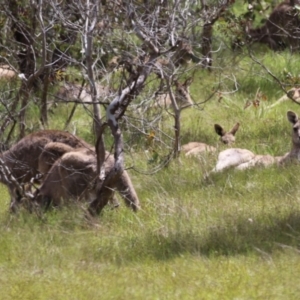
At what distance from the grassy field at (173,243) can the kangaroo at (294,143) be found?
0.67 metres

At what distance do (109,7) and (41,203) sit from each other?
2.54 metres

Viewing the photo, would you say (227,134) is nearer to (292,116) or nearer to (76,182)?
(292,116)

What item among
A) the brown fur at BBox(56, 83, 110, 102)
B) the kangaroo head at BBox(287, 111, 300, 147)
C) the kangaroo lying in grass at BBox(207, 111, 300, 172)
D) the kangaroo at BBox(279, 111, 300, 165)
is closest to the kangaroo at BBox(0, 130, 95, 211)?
the brown fur at BBox(56, 83, 110, 102)

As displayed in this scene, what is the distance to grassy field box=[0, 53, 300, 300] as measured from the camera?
7.26 meters

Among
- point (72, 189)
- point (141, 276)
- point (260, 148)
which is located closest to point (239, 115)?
point (260, 148)

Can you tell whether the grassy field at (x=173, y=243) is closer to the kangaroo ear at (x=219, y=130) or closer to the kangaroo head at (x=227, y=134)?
the kangaroo head at (x=227, y=134)

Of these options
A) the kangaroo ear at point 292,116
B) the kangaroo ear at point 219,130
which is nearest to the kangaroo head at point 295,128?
the kangaroo ear at point 292,116

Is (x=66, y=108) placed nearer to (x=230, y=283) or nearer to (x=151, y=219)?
(x=151, y=219)

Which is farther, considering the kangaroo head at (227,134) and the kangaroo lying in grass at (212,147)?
the kangaroo head at (227,134)

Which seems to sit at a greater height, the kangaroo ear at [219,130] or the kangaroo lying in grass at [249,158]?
the kangaroo lying in grass at [249,158]

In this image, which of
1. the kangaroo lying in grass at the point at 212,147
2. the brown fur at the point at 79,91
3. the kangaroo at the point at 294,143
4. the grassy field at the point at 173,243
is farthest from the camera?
the kangaroo lying in grass at the point at 212,147

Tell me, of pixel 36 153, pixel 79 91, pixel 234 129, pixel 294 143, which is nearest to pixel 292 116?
pixel 294 143

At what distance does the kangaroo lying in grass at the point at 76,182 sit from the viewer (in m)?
10.1

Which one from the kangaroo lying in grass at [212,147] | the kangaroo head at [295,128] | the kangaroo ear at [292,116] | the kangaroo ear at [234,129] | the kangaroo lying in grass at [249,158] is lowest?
the kangaroo lying in grass at [212,147]
